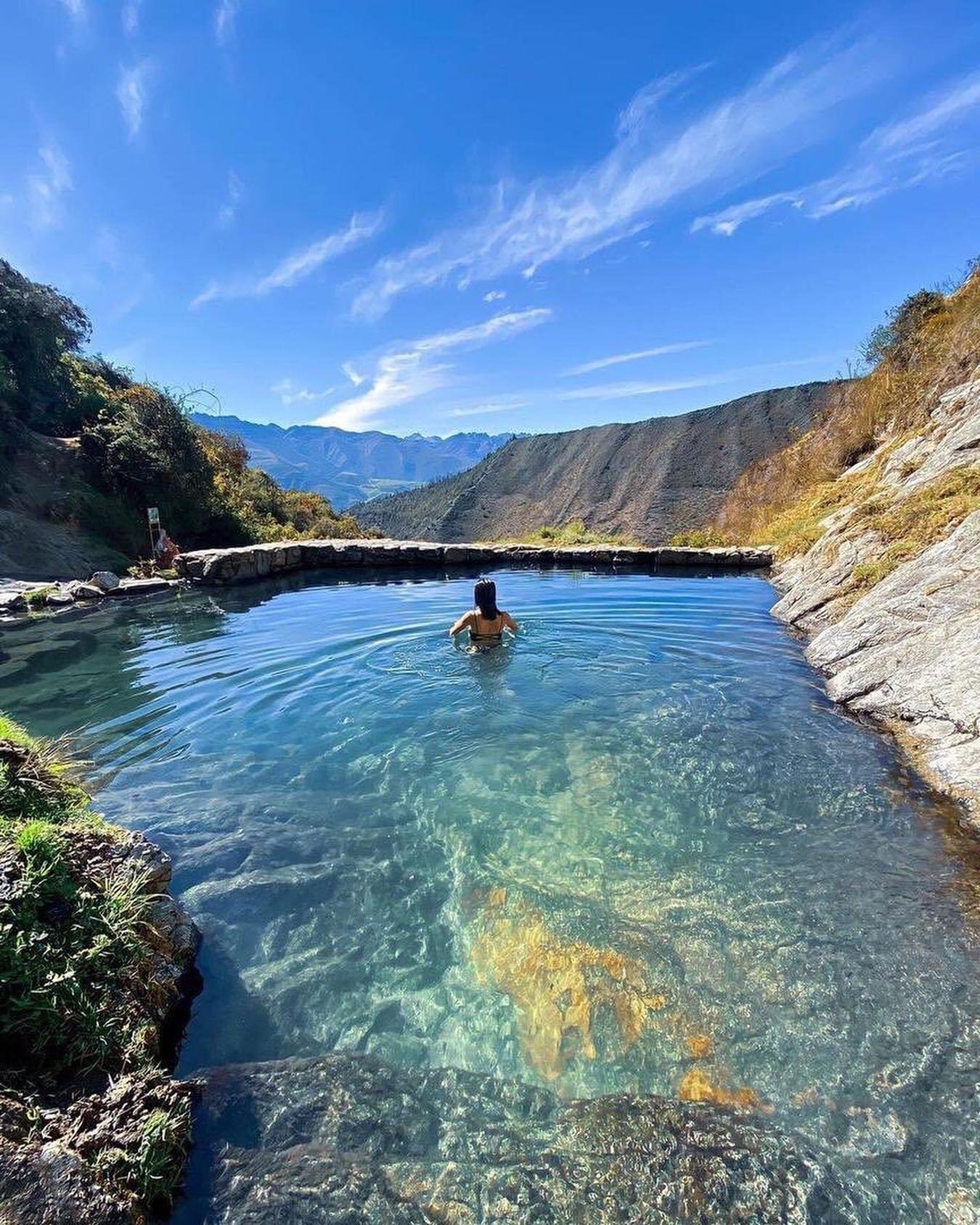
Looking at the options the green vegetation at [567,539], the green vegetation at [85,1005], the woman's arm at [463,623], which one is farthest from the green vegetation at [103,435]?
the green vegetation at [85,1005]

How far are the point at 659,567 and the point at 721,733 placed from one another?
36.7ft

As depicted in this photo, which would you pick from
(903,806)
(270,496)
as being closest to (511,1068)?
(903,806)

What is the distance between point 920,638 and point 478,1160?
5222mm

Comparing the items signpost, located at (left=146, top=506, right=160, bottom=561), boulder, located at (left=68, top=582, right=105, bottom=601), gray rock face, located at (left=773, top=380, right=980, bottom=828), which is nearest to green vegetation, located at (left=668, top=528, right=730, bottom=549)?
gray rock face, located at (left=773, top=380, right=980, bottom=828)

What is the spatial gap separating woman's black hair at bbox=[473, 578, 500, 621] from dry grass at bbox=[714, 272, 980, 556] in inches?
353

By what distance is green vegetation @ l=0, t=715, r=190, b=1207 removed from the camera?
162 cm

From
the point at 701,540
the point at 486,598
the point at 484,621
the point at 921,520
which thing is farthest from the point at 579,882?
the point at 701,540

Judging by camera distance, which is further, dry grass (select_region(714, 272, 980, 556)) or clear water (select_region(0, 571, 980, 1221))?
dry grass (select_region(714, 272, 980, 556))

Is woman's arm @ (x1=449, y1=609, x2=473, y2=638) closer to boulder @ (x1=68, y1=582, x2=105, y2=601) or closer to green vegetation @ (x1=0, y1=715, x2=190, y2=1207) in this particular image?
green vegetation @ (x1=0, y1=715, x2=190, y2=1207)

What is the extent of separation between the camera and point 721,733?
4723mm

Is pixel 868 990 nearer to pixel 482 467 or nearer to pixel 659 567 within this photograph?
pixel 659 567

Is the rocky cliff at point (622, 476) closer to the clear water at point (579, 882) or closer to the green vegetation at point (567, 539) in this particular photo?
the green vegetation at point (567, 539)

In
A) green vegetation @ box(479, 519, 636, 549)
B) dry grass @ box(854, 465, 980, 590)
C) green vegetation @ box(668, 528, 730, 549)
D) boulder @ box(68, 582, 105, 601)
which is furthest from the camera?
green vegetation @ box(479, 519, 636, 549)

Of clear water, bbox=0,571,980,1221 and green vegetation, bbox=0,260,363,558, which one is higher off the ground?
green vegetation, bbox=0,260,363,558
